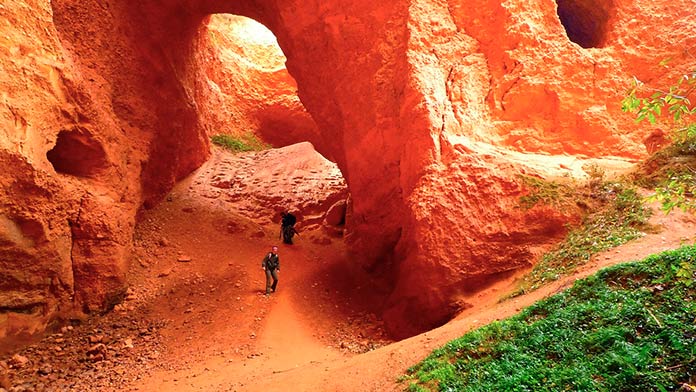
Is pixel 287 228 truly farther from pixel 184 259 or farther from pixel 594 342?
pixel 594 342

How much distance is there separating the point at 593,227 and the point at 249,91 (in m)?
20.7

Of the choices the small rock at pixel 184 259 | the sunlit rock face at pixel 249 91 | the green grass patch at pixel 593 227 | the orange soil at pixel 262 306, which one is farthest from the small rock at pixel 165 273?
the sunlit rock face at pixel 249 91

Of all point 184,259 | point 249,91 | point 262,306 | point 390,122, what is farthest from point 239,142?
point 390,122

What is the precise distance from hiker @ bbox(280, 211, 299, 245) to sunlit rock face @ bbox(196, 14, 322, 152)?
852 cm

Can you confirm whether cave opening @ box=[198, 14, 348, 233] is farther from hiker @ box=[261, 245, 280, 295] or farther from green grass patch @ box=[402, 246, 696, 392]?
green grass patch @ box=[402, 246, 696, 392]

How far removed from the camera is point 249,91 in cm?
2373

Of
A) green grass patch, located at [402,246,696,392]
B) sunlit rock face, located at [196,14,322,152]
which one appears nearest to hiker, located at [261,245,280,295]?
green grass patch, located at [402,246,696,392]

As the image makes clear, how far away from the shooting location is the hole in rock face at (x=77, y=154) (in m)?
9.87

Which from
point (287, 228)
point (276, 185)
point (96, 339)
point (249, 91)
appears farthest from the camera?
point (249, 91)

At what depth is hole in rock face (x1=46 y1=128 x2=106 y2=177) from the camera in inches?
388

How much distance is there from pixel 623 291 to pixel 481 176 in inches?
154

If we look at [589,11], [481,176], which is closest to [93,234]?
[481,176]

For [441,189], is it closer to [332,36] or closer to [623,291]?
[623,291]

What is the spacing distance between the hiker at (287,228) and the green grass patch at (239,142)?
7048mm
